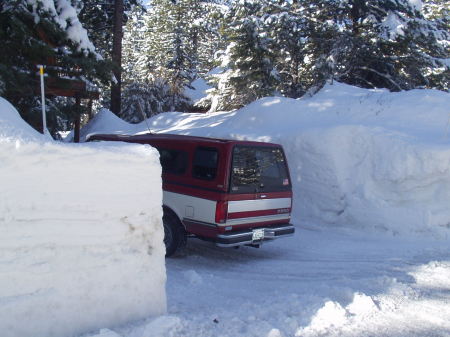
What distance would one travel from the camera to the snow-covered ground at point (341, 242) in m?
4.38

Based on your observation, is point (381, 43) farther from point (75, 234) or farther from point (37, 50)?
point (75, 234)

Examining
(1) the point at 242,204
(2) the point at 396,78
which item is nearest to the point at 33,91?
(1) the point at 242,204

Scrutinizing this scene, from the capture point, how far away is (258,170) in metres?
7.33

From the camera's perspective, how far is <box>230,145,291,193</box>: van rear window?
7016 mm

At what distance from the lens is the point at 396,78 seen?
18.4 m

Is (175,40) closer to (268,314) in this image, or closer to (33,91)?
(33,91)

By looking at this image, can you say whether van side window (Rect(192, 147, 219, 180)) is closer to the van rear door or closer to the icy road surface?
the van rear door

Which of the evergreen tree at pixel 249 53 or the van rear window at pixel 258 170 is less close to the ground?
the evergreen tree at pixel 249 53

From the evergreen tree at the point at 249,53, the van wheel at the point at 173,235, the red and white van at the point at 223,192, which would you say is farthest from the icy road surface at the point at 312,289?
the evergreen tree at the point at 249,53

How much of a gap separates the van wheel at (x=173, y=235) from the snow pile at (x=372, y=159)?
376 centimetres

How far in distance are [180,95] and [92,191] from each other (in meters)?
26.0

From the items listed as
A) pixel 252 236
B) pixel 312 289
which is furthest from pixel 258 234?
pixel 312 289

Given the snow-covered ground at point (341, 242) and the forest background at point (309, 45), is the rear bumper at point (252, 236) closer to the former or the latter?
the snow-covered ground at point (341, 242)

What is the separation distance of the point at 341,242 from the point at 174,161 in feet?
11.5
